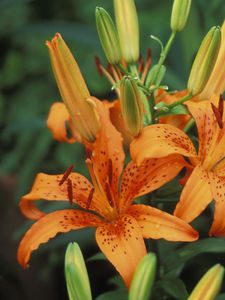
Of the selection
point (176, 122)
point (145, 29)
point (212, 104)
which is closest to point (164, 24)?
point (145, 29)

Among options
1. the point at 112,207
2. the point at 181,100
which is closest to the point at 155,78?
the point at 181,100

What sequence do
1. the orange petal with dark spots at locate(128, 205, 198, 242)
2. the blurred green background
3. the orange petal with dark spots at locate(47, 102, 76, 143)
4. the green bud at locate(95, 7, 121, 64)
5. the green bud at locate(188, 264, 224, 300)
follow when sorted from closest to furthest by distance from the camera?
the green bud at locate(188, 264, 224, 300), the orange petal with dark spots at locate(128, 205, 198, 242), the green bud at locate(95, 7, 121, 64), the orange petal with dark spots at locate(47, 102, 76, 143), the blurred green background

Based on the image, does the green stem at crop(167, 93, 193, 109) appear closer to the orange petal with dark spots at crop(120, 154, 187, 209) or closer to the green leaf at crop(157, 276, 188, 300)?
the orange petal with dark spots at crop(120, 154, 187, 209)

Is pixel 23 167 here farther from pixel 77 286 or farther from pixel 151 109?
pixel 77 286

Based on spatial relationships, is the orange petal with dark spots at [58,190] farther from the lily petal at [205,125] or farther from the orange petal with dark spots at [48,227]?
the lily petal at [205,125]

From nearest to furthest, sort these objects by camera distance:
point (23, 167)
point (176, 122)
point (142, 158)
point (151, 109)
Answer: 1. point (142, 158)
2. point (151, 109)
3. point (176, 122)
4. point (23, 167)

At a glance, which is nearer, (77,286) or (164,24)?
(77,286)

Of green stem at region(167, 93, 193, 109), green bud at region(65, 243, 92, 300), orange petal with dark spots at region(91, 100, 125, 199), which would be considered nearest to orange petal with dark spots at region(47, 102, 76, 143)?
orange petal with dark spots at region(91, 100, 125, 199)
